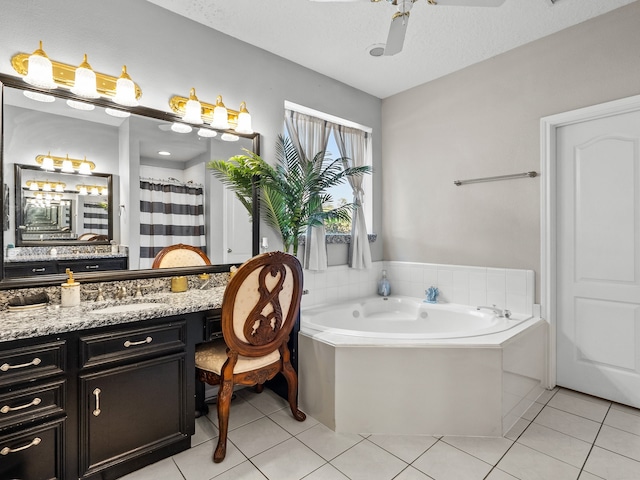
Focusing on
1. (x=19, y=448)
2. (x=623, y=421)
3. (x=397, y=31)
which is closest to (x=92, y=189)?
(x=19, y=448)

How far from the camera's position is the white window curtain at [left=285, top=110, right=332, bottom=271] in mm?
3057

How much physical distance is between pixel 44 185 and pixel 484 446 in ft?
9.40

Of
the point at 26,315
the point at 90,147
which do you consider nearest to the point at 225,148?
the point at 90,147

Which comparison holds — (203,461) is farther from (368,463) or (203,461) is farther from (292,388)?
(368,463)

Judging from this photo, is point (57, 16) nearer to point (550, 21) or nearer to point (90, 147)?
point (90, 147)

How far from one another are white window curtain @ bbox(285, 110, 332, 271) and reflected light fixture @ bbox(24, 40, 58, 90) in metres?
1.70

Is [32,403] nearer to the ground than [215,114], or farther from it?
nearer to the ground

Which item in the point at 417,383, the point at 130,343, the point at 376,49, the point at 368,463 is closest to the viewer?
the point at 130,343

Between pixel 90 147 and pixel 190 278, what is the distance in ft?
3.28

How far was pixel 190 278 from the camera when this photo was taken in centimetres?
239

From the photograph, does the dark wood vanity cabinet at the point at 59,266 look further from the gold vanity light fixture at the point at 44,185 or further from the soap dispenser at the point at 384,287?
the soap dispenser at the point at 384,287

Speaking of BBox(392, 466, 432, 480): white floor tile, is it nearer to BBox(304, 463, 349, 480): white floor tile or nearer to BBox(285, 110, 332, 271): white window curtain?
BBox(304, 463, 349, 480): white floor tile

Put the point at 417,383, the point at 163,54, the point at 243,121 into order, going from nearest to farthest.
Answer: the point at 417,383 → the point at 163,54 → the point at 243,121

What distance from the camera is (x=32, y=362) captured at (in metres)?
1.42
